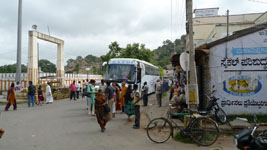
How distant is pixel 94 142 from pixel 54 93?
51.2 ft

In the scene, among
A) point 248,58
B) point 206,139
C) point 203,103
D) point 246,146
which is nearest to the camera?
point 246,146

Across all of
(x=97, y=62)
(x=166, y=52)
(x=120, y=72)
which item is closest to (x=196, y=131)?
(x=120, y=72)

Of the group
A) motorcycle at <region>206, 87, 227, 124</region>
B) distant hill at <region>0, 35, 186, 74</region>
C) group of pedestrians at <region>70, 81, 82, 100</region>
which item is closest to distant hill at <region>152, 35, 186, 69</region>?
distant hill at <region>0, 35, 186, 74</region>

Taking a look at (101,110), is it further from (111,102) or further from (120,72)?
(120,72)

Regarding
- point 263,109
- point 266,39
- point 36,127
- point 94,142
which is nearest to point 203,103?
point 263,109

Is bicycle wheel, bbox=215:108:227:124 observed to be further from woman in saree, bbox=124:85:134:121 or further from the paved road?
woman in saree, bbox=124:85:134:121

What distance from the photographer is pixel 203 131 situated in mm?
6156

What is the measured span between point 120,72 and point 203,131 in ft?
36.9

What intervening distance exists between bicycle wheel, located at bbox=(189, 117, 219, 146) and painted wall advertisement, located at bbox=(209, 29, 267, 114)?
3.37 meters

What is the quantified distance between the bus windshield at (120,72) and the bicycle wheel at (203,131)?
10624mm

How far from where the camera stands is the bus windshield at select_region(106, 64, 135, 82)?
16703 mm

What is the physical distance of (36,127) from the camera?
8398 mm

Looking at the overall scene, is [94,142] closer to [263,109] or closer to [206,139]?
[206,139]

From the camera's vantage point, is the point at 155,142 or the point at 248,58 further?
the point at 248,58
